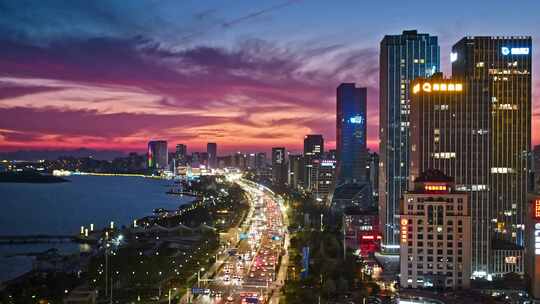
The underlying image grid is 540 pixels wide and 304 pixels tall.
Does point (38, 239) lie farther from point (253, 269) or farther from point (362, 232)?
point (362, 232)

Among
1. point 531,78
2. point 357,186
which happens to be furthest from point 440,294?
point 357,186

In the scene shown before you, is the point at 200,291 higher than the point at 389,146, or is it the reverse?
the point at 389,146

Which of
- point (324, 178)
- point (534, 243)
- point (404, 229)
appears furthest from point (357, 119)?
point (534, 243)

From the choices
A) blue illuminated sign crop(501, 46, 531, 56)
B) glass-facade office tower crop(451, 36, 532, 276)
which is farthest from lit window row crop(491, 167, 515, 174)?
blue illuminated sign crop(501, 46, 531, 56)

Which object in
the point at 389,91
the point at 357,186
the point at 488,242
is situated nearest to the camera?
the point at 488,242

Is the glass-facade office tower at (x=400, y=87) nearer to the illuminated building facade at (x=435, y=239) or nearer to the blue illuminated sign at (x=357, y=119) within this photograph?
the illuminated building facade at (x=435, y=239)

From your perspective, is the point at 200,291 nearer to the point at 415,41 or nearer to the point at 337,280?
the point at 337,280

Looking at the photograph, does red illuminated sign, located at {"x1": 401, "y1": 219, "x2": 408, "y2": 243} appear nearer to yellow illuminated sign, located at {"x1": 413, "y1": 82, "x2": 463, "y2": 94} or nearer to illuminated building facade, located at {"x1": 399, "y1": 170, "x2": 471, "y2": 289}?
illuminated building facade, located at {"x1": 399, "y1": 170, "x2": 471, "y2": 289}
